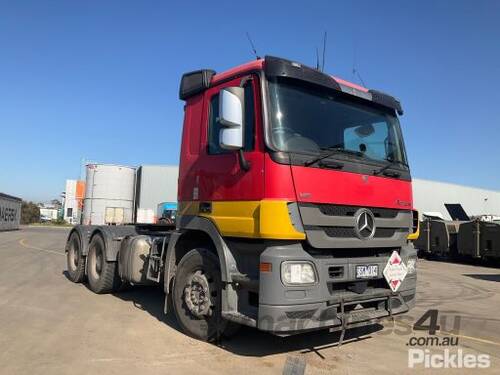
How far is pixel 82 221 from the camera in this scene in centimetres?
1383

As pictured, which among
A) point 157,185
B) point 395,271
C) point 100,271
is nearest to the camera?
point 395,271

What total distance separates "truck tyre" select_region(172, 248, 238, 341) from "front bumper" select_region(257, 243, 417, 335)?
904 mm

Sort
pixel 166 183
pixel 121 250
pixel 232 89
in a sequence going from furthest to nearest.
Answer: pixel 166 183
pixel 121 250
pixel 232 89

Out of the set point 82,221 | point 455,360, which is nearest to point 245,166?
point 455,360

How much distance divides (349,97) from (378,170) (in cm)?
97

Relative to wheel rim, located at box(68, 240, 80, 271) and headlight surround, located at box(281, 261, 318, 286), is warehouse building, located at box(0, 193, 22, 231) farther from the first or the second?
headlight surround, located at box(281, 261, 318, 286)

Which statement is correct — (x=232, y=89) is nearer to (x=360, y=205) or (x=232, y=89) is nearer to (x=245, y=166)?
(x=245, y=166)

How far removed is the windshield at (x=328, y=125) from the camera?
512 centimetres

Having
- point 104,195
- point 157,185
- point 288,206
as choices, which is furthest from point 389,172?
point 157,185

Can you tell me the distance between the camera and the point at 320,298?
4852mm

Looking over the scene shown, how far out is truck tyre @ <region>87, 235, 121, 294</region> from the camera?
8.80 m

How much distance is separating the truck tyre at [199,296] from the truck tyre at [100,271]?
122 inches

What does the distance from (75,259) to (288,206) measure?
719cm

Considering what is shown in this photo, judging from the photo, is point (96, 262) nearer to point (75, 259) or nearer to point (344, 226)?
point (75, 259)
